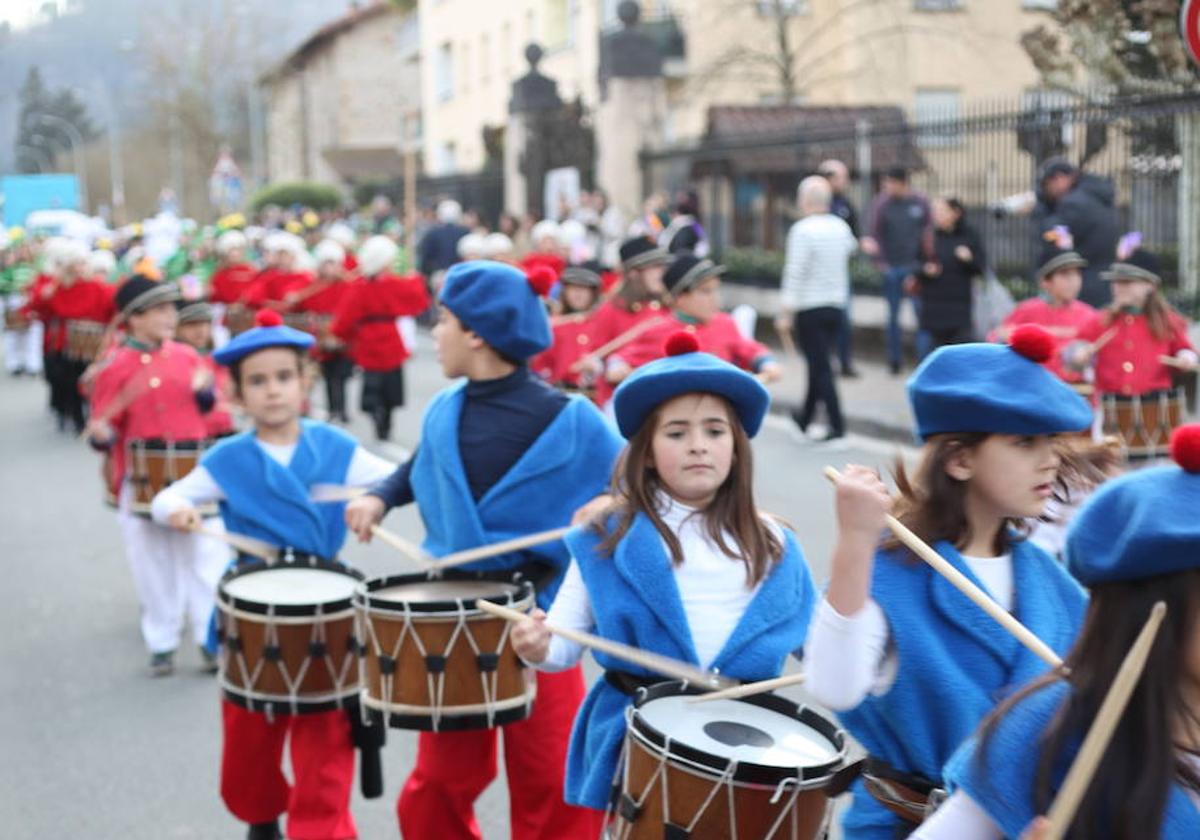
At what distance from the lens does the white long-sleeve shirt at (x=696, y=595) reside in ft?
12.9

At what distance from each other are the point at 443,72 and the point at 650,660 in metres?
56.5

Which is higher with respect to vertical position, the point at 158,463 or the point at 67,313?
the point at 67,313

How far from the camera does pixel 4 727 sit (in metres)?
7.43

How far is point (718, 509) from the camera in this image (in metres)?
4.09

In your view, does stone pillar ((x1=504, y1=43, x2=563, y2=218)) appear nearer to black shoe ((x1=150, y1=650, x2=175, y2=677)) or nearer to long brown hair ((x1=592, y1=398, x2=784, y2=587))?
black shoe ((x1=150, y1=650, x2=175, y2=677))

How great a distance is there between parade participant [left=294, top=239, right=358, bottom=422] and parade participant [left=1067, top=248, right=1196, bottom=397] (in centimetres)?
802

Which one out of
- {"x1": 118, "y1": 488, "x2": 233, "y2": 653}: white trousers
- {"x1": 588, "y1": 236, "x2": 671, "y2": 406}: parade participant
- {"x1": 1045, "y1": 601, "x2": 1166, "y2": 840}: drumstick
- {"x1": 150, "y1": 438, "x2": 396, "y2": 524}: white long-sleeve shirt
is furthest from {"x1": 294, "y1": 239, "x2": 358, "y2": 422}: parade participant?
{"x1": 1045, "y1": 601, "x2": 1166, "y2": 840}: drumstick

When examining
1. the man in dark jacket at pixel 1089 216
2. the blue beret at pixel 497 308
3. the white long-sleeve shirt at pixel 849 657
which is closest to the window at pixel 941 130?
the man in dark jacket at pixel 1089 216

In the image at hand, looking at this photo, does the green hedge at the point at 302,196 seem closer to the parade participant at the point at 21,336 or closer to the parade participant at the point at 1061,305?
the parade participant at the point at 21,336

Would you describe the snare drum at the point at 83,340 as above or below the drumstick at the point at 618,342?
below

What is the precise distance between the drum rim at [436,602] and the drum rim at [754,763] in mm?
1007

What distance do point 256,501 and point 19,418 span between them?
15785 millimetres

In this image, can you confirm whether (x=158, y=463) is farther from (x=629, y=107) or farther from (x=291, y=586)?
(x=629, y=107)

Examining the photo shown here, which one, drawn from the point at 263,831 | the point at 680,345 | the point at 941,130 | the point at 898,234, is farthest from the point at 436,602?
the point at 941,130
